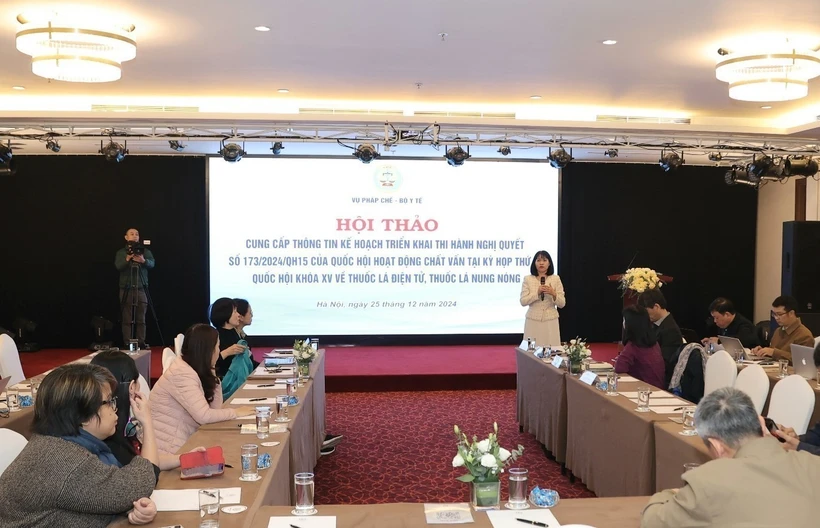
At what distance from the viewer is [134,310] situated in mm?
9859

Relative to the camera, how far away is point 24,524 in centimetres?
212

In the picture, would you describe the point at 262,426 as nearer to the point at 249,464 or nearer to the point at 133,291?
the point at 249,464

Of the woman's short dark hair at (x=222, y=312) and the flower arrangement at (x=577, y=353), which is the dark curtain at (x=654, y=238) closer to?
the flower arrangement at (x=577, y=353)

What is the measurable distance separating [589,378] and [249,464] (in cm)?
261

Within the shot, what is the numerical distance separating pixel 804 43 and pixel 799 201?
18.8 feet

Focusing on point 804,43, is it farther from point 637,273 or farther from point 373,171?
point 373,171

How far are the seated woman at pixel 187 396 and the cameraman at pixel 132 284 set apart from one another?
20.9 feet

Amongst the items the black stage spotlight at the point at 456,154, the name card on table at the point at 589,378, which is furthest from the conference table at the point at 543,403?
the black stage spotlight at the point at 456,154

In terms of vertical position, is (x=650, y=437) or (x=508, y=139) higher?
(x=508, y=139)

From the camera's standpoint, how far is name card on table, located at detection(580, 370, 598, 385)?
468cm

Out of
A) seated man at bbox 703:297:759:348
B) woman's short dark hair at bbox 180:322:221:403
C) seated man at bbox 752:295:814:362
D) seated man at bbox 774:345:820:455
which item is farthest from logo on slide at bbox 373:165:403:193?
seated man at bbox 774:345:820:455

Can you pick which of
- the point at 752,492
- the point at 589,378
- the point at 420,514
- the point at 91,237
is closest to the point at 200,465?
the point at 420,514

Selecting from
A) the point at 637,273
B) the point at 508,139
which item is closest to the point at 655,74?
the point at 637,273

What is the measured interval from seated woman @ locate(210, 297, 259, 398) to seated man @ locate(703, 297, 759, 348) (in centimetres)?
387
